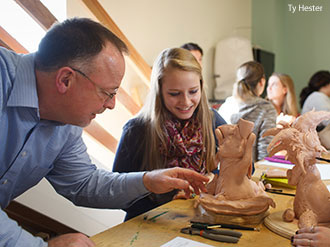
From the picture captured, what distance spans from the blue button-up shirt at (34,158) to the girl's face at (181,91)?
1.67ft

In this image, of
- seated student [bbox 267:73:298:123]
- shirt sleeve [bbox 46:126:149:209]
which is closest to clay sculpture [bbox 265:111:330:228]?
shirt sleeve [bbox 46:126:149:209]

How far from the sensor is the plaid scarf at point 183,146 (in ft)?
5.73

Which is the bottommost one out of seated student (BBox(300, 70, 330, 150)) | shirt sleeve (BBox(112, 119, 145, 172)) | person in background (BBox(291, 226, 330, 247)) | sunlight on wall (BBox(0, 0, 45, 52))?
seated student (BBox(300, 70, 330, 150))

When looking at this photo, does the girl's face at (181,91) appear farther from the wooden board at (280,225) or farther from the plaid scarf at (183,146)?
the wooden board at (280,225)

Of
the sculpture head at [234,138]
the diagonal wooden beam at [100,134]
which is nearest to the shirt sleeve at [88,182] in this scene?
the sculpture head at [234,138]

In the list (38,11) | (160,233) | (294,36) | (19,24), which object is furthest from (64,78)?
(294,36)

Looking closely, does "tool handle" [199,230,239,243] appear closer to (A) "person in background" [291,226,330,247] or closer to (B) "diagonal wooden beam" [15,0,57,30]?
Result: (A) "person in background" [291,226,330,247]

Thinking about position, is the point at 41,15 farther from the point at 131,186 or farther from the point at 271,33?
the point at 271,33

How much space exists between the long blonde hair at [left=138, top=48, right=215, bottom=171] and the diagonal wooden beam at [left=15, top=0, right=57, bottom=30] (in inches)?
34.2

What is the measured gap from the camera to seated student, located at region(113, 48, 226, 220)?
1.70m

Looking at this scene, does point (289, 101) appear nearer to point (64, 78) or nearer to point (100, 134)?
point (100, 134)

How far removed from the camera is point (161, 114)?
178 cm

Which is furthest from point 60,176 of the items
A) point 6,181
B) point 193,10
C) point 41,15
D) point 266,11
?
point 266,11

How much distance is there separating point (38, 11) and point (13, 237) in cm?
158
